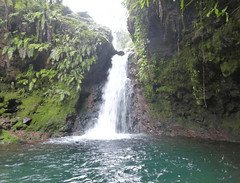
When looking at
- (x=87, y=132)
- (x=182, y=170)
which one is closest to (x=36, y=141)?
(x=87, y=132)

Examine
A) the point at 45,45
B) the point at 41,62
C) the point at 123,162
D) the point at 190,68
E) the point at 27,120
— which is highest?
the point at 45,45

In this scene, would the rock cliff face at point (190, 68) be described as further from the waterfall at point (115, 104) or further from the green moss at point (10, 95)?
the green moss at point (10, 95)

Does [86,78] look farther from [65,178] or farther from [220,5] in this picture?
[65,178]

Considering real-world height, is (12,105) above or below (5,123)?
above

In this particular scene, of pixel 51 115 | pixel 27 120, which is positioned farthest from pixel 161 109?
pixel 27 120

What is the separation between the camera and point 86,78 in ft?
59.4

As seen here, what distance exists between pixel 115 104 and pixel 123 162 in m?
8.87

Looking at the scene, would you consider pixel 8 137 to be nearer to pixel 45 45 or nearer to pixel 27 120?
pixel 27 120

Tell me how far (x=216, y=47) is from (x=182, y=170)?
254 inches

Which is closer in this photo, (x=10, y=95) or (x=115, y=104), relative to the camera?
(x=10, y=95)

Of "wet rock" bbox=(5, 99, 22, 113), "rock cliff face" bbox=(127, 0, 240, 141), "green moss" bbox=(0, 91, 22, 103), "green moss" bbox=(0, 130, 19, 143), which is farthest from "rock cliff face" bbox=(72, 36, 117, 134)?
"green moss" bbox=(0, 91, 22, 103)

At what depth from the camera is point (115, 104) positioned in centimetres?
1733

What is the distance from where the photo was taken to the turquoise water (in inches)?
282

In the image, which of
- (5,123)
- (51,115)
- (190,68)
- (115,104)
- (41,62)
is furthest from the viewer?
(41,62)
